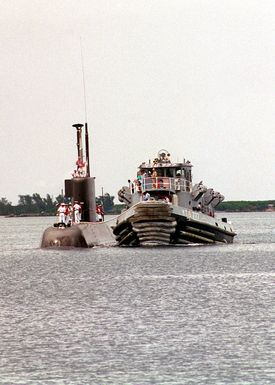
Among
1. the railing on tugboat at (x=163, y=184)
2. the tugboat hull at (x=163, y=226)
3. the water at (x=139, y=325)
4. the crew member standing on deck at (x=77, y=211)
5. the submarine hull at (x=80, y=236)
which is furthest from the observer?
the railing on tugboat at (x=163, y=184)

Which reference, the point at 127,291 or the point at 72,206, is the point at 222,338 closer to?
the point at 127,291

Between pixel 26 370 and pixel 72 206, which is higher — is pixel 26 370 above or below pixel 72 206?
below

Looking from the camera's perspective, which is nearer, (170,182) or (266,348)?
(266,348)

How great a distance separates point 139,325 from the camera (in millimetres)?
34406

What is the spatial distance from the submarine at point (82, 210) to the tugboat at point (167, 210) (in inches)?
77.4

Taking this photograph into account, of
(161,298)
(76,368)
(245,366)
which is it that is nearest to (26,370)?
(76,368)

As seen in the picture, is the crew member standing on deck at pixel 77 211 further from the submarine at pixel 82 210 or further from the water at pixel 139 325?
the water at pixel 139 325

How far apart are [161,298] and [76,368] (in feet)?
53.6

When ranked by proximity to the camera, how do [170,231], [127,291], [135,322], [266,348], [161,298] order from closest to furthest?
[266,348], [135,322], [161,298], [127,291], [170,231]

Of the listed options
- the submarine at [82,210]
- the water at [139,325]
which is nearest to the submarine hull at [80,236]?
the submarine at [82,210]

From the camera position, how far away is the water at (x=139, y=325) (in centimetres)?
2639

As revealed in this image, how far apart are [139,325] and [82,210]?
45.0 metres

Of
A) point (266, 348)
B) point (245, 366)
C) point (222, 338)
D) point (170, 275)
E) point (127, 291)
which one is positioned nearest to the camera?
point (245, 366)

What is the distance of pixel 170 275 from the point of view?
183 feet
